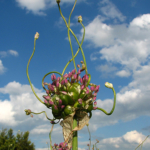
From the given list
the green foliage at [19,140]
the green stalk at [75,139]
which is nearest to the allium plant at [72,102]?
the green stalk at [75,139]

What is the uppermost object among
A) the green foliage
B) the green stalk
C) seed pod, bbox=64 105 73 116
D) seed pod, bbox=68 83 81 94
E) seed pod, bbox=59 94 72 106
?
the green foliage

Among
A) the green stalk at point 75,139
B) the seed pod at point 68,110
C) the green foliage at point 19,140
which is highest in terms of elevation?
the green foliage at point 19,140

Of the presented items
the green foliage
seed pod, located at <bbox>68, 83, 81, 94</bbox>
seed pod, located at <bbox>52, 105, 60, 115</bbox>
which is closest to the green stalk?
seed pod, located at <bbox>52, 105, 60, 115</bbox>

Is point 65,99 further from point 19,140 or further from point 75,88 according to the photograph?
point 19,140

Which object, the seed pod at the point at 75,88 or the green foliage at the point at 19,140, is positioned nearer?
the seed pod at the point at 75,88

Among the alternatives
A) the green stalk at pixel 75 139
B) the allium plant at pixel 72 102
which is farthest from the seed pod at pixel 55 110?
the green stalk at pixel 75 139

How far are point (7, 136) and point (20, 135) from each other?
1356 mm

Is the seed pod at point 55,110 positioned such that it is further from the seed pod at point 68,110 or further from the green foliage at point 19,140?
the green foliage at point 19,140

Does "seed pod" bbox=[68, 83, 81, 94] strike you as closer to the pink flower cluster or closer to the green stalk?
the pink flower cluster

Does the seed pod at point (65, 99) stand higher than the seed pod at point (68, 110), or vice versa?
the seed pod at point (65, 99)

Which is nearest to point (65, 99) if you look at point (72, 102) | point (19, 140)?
point (72, 102)

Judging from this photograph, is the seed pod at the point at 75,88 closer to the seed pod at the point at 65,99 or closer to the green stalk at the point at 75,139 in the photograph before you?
the seed pod at the point at 65,99

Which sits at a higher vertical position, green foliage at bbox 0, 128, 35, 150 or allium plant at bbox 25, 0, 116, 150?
green foliage at bbox 0, 128, 35, 150

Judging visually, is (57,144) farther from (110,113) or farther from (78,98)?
(110,113)
